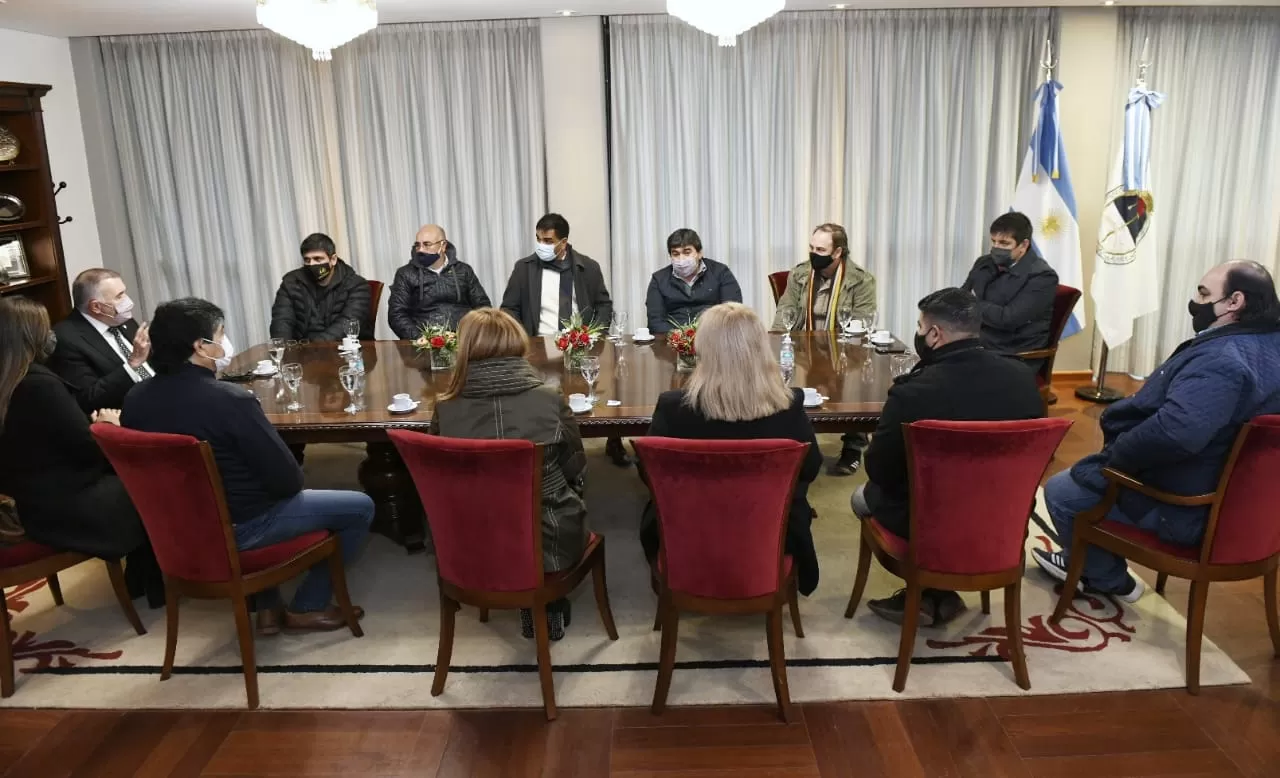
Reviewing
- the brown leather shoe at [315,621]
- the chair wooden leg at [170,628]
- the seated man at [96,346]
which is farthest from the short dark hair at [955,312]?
the seated man at [96,346]

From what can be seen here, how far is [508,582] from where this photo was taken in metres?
2.80

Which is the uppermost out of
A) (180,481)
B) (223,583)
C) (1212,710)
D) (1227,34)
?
(1227,34)

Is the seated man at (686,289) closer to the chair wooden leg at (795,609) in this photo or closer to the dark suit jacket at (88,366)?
the chair wooden leg at (795,609)

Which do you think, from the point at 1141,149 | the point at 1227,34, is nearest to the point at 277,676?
the point at 1141,149

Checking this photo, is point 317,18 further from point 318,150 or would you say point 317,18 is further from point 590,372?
point 318,150

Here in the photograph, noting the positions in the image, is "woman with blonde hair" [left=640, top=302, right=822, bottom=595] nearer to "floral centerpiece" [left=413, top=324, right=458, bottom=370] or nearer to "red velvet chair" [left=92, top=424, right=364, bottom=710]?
"red velvet chair" [left=92, top=424, right=364, bottom=710]

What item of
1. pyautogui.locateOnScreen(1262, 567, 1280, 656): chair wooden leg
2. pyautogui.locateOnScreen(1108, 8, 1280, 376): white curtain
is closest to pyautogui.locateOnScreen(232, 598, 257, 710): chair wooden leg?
pyautogui.locateOnScreen(1262, 567, 1280, 656): chair wooden leg

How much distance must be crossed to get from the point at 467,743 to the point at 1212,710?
7.38 feet

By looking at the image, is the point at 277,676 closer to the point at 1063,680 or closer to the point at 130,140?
the point at 1063,680

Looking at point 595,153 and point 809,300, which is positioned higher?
point 595,153

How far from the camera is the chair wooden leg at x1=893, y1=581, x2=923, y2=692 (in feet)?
9.60

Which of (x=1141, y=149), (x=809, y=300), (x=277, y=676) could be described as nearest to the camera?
(x=277, y=676)

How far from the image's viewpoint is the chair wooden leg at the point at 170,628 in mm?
3002

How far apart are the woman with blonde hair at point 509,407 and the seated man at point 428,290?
91.9 inches
